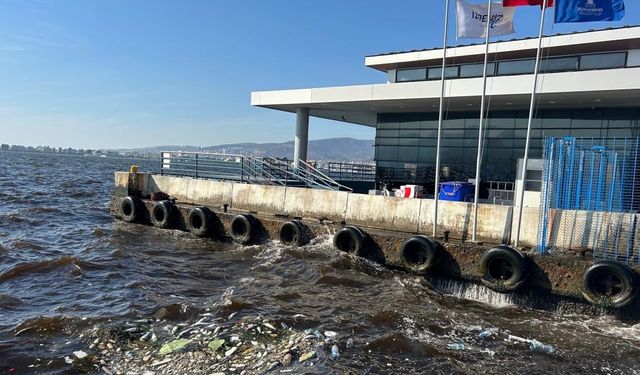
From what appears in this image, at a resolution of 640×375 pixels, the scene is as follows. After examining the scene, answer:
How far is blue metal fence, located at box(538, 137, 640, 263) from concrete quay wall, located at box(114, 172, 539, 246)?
666 mm

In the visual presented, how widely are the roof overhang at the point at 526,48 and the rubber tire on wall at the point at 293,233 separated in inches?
452

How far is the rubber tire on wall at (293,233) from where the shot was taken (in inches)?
608

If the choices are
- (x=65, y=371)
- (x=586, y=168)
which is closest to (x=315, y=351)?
(x=65, y=371)

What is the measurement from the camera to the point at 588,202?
11.9 metres

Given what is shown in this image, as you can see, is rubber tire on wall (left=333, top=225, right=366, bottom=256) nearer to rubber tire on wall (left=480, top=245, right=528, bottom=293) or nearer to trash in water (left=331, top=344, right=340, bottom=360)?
rubber tire on wall (left=480, top=245, right=528, bottom=293)

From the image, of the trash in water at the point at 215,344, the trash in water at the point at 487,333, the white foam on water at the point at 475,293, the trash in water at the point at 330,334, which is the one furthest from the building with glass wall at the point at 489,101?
the trash in water at the point at 215,344

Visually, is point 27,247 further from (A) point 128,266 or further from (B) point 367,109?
(B) point 367,109

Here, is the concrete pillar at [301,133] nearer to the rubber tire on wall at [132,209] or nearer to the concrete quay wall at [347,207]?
the concrete quay wall at [347,207]

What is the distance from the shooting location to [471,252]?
12.3 m

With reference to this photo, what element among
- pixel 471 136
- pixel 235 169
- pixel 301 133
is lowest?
pixel 235 169

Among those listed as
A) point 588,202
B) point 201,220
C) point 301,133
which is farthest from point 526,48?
point 201,220

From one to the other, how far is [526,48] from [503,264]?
12.0 metres

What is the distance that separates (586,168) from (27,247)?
15.7 m

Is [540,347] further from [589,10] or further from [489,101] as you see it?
[489,101]
